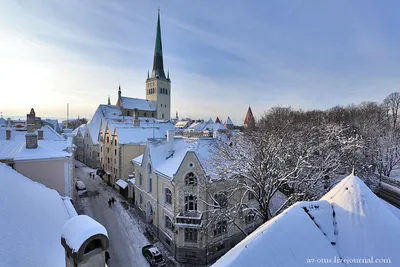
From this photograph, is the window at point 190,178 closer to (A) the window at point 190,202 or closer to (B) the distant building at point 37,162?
(A) the window at point 190,202

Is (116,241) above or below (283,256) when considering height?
below

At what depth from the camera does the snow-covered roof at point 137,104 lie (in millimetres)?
68625

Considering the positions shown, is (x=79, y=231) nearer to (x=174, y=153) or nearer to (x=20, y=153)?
(x=20, y=153)

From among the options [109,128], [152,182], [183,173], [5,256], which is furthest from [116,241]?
[109,128]

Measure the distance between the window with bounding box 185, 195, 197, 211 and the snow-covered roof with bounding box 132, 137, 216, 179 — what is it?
2.15 metres

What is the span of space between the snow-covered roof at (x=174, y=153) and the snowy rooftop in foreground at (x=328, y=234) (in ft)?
35.1

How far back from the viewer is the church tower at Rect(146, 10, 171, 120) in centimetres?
7825

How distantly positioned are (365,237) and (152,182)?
56.9 ft

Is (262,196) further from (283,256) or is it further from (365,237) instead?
(283,256)

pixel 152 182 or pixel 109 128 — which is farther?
pixel 109 128

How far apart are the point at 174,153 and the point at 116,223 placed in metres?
9.07

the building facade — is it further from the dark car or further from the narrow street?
the narrow street

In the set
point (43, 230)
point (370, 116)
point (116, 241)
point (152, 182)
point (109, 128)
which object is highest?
point (370, 116)

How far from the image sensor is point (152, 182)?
20.8 m
